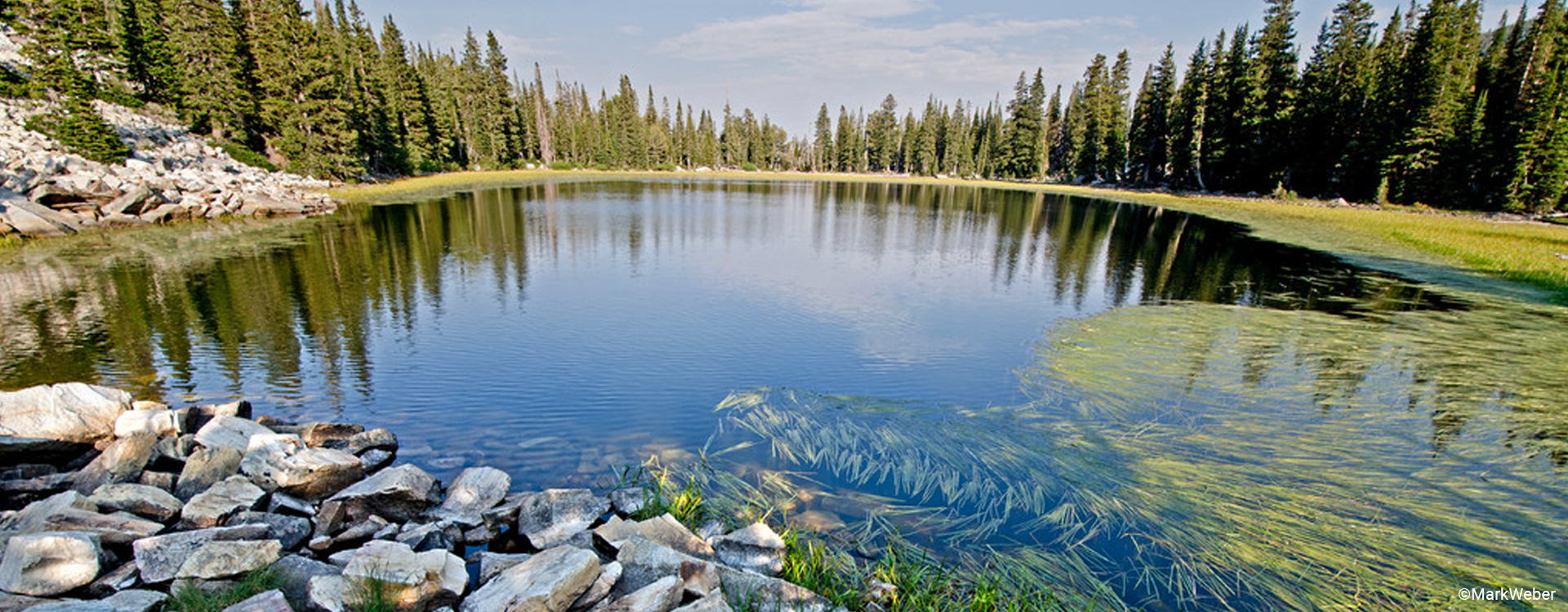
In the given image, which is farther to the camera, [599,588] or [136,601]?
[599,588]

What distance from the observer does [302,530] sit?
5.45 meters

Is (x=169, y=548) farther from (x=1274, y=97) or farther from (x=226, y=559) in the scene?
(x=1274, y=97)

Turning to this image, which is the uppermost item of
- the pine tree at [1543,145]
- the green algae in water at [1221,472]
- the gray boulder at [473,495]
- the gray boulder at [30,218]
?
the pine tree at [1543,145]

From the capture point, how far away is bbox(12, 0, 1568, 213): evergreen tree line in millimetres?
40781

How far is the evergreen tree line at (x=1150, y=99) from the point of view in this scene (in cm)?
4078

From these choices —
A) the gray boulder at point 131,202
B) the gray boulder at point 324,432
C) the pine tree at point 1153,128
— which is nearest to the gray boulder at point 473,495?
the gray boulder at point 324,432

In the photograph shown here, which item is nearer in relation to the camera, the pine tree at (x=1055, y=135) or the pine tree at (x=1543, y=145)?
the pine tree at (x=1543, y=145)

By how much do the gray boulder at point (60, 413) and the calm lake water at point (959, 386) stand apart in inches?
63.9

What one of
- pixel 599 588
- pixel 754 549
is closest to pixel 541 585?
pixel 599 588

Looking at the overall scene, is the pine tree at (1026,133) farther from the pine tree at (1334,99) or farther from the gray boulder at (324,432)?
the gray boulder at (324,432)

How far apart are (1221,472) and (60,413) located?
41.5 ft

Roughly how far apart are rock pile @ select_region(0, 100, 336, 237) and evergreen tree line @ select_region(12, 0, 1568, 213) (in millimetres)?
2553

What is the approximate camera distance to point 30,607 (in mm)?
3822

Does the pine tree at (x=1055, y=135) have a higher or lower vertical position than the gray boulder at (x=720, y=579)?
higher
